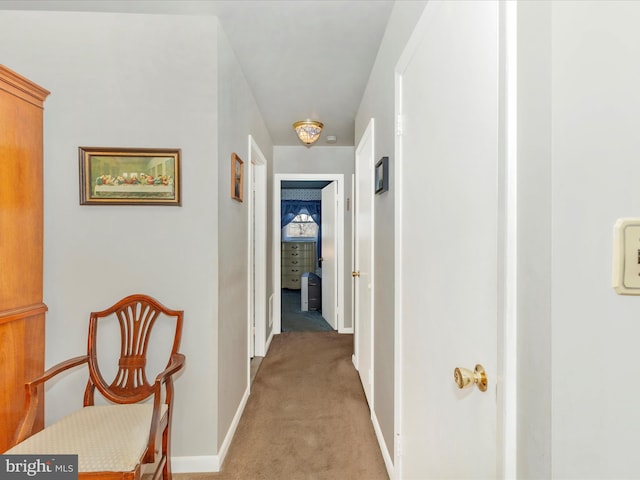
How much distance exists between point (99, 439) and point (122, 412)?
0.20 m

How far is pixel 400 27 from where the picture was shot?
1.71m

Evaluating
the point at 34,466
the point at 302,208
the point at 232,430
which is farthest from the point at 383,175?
the point at 302,208

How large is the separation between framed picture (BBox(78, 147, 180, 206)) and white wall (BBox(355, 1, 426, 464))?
1177 millimetres

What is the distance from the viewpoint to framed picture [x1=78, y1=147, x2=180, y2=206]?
186 cm

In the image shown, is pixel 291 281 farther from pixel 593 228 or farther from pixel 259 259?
pixel 593 228

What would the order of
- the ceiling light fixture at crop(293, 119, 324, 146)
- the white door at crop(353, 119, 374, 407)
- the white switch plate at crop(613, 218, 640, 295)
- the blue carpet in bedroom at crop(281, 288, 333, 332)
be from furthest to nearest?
the blue carpet in bedroom at crop(281, 288, 333, 332), the ceiling light fixture at crop(293, 119, 324, 146), the white door at crop(353, 119, 374, 407), the white switch plate at crop(613, 218, 640, 295)

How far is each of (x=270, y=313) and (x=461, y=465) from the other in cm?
354

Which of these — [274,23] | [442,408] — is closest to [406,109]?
[274,23]

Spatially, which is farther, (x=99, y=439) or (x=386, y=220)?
(x=386, y=220)

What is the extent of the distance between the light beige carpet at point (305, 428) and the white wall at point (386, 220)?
0.22 meters

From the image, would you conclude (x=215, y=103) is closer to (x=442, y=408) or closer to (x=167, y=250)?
(x=167, y=250)

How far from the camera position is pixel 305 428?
2.36 m

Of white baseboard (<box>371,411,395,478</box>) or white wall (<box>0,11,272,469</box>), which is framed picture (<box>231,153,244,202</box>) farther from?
white baseboard (<box>371,411,395,478</box>)

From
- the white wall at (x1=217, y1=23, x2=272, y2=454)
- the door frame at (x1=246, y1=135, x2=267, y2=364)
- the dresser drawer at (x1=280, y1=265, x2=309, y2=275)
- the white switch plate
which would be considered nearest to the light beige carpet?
the white wall at (x1=217, y1=23, x2=272, y2=454)
